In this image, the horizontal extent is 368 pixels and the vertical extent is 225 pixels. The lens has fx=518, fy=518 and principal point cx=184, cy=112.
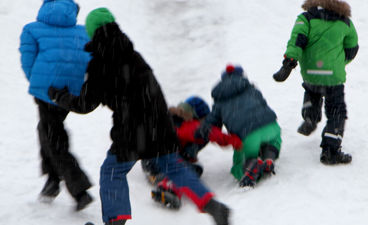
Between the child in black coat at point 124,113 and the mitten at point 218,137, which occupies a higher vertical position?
the child in black coat at point 124,113

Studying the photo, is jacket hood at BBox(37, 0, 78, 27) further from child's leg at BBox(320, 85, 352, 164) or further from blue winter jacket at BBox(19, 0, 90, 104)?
child's leg at BBox(320, 85, 352, 164)

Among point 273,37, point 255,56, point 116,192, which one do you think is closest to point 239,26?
point 273,37

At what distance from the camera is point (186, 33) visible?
33.3ft

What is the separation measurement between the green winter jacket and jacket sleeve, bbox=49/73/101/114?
2.22 meters

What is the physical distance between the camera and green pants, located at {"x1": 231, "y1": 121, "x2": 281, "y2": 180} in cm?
487

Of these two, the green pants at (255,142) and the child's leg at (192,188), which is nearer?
the child's leg at (192,188)

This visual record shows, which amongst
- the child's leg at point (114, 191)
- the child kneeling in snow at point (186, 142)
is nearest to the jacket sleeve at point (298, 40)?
the child kneeling in snow at point (186, 142)

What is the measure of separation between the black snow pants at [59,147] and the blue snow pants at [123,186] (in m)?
0.57

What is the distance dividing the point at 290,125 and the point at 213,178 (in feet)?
Answer: 4.51

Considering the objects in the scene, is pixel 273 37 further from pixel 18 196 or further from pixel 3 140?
pixel 18 196

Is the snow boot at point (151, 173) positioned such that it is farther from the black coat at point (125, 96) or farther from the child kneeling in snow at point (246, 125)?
the black coat at point (125, 96)

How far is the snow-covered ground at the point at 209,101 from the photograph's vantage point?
4375 millimetres

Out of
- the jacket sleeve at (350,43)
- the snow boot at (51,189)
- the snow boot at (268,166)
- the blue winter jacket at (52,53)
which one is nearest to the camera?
the blue winter jacket at (52,53)

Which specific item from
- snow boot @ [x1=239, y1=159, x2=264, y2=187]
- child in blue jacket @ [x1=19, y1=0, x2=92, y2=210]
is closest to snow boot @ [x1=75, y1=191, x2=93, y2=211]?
child in blue jacket @ [x1=19, y1=0, x2=92, y2=210]
